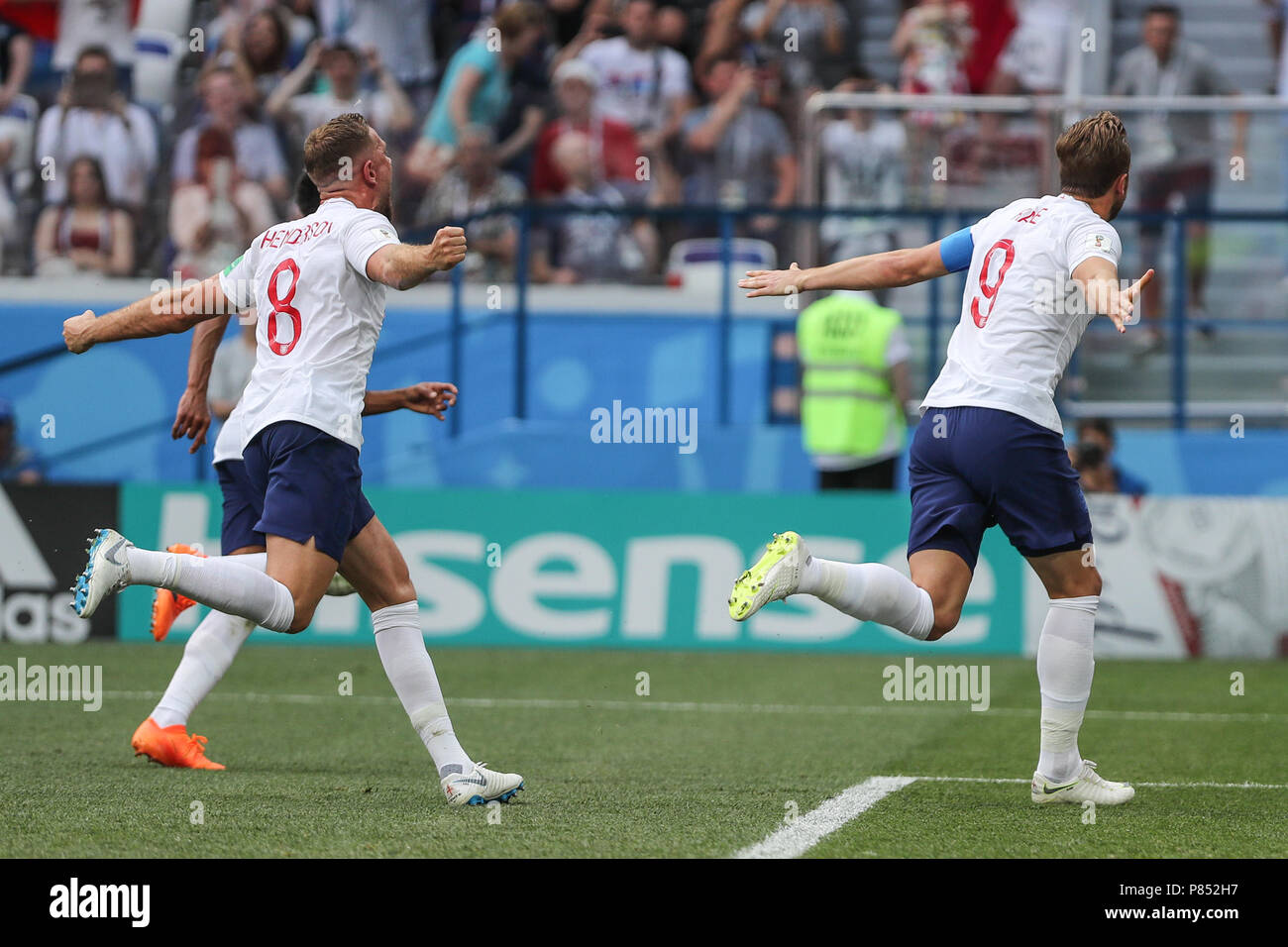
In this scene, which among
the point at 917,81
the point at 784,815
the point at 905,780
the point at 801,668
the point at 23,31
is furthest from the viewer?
the point at 23,31

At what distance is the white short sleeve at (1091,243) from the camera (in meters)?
5.32

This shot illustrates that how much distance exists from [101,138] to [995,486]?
11121 millimetres

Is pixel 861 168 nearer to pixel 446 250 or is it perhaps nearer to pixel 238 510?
pixel 238 510

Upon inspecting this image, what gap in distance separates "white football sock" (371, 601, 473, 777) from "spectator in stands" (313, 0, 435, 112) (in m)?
10.5

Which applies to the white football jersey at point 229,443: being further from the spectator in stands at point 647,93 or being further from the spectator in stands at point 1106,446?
the spectator in stands at point 647,93

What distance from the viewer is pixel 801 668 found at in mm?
10641

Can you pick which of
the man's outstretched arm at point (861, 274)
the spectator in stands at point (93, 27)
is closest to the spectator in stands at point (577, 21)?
the spectator in stands at point (93, 27)

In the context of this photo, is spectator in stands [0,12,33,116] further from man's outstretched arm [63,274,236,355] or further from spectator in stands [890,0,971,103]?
man's outstretched arm [63,274,236,355]

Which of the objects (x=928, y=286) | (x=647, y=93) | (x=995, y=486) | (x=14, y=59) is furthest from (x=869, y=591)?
(x=14, y=59)

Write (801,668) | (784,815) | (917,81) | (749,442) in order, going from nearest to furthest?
(784,815) → (801,668) → (749,442) → (917,81)

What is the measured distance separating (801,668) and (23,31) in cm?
962

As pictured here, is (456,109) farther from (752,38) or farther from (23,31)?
(23,31)

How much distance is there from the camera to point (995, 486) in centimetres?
558
